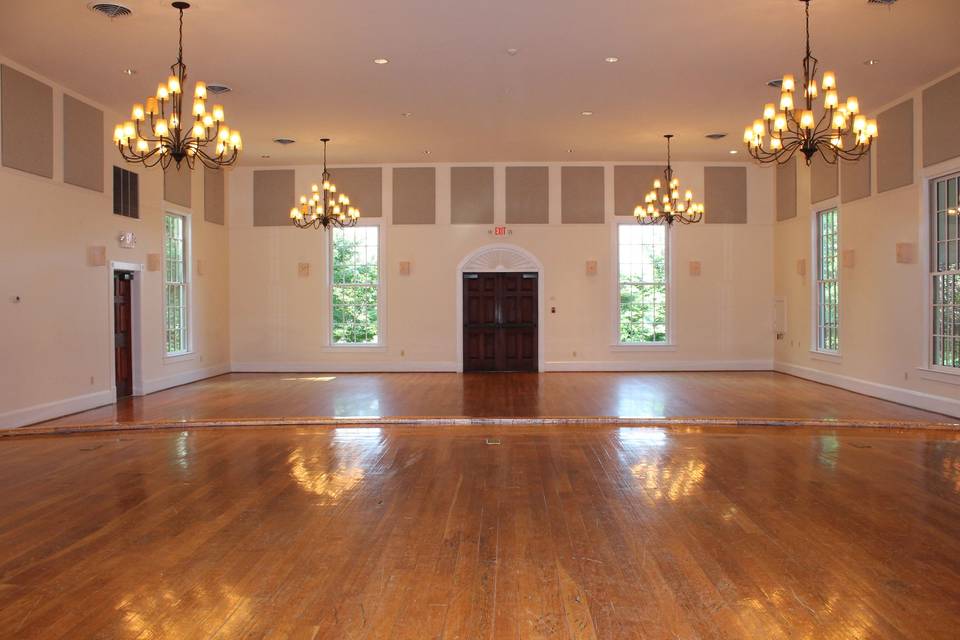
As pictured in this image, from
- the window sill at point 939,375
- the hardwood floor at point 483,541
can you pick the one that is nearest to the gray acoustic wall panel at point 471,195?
the window sill at point 939,375

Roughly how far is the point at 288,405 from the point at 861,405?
23.5 ft

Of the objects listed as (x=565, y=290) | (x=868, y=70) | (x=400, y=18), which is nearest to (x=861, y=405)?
(x=868, y=70)

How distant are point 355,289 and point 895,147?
29.7ft

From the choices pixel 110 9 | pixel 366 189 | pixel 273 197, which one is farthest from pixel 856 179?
pixel 273 197

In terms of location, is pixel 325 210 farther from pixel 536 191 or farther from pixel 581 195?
pixel 581 195

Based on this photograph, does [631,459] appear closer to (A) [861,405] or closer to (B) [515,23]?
(B) [515,23]

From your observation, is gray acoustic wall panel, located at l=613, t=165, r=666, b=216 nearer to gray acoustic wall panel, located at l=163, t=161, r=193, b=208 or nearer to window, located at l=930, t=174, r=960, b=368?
window, located at l=930, t=174, r=960, b=368

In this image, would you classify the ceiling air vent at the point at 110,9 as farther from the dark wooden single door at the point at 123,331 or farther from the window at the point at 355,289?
the window at the point at 355,289

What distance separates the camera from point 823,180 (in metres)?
11.7

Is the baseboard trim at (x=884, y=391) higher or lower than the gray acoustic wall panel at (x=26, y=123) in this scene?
lower

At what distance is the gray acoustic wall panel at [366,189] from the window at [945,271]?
894cm

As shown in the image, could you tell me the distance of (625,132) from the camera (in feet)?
38.0

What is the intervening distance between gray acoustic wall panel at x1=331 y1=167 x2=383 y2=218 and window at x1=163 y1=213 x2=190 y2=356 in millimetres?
3077

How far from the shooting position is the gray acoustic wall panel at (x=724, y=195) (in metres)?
14.0
